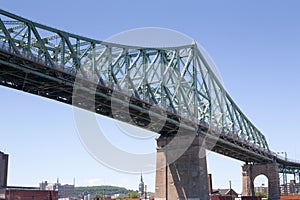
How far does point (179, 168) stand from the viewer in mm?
64438

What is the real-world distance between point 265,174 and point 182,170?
4732cm

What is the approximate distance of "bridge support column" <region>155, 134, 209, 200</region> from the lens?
62.3m

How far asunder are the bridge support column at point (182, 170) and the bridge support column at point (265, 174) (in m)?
45.5

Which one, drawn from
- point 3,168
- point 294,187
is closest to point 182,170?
point 3,168

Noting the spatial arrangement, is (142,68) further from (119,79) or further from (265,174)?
(265,174)

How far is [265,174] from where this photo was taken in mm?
103750

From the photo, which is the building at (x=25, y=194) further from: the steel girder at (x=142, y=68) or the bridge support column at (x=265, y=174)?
the bridge support column at (x=265, y=174)

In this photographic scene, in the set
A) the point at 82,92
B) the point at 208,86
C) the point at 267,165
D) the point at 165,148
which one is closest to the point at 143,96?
the point at 82,92

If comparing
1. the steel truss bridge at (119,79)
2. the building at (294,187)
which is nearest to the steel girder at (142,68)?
the steel truss bridge at (119,79)

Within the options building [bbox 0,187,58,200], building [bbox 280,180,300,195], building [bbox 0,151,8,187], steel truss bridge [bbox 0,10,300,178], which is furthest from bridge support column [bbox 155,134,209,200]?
building [bbox 280,180,300,195]

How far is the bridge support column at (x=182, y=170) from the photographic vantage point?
62344 millimetres

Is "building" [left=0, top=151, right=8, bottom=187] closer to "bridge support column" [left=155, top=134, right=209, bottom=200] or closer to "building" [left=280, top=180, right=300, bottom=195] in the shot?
"bridge support column" [left=155, top=134, right=209, bottom=200]

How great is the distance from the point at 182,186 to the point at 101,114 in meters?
17.9

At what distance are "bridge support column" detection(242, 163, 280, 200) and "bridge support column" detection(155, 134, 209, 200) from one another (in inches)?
1791
